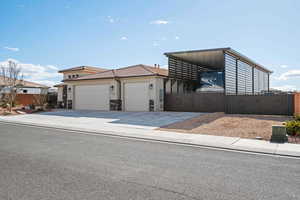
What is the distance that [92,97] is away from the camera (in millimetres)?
23219

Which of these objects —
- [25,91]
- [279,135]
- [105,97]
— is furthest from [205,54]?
[25,91]

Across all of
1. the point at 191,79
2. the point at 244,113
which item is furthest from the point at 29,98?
the point at 244,113

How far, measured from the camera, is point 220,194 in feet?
12.0

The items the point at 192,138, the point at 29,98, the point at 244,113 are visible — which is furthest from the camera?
the point at 29,98

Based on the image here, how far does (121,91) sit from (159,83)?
413 centimetres

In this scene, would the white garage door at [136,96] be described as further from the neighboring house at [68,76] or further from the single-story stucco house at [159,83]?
the neighboring house at [68,76]

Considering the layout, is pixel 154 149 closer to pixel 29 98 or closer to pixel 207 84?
pixel 207 84

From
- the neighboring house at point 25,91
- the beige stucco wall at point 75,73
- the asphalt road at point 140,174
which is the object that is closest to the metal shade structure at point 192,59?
the asphalt road at point 140,174

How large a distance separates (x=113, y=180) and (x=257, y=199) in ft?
8.39

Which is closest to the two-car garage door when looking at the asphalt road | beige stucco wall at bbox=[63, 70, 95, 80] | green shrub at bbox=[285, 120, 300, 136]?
beige stucco wall at bbox=[63, 70, 95, 80]

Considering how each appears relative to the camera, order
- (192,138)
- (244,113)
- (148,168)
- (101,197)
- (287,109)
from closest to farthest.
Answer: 1. (101,197)
2. (148,168)
3. (192,138)
4. (287,109)
5. (244,113)

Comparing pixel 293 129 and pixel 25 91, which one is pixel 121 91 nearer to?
pixel 293 129

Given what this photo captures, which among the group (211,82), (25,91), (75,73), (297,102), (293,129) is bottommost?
(293,129)

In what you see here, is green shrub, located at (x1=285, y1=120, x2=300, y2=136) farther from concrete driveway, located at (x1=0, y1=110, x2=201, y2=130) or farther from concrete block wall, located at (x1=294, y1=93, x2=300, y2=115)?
concrete block wall, located at (x1=294, y1=93, x2=300, y2=115)
